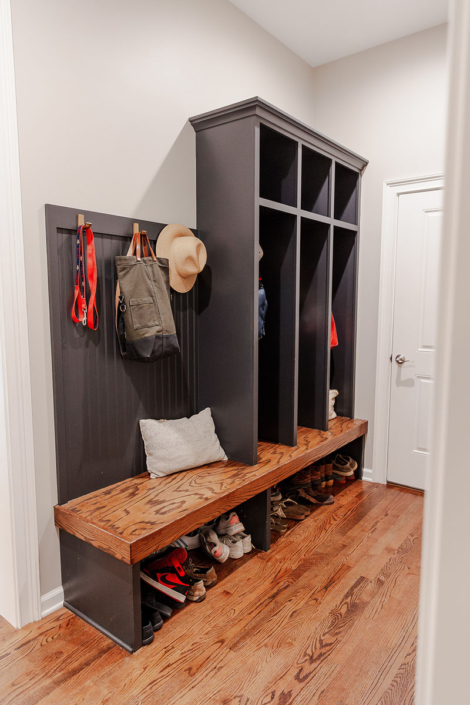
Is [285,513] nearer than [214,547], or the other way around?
[214,547]

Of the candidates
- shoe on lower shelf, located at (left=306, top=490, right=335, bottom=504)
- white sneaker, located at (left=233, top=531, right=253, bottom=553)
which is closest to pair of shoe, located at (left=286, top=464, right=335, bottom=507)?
shoe on lower shelf, located at (left=306, top=490, right=335, bottom=504)

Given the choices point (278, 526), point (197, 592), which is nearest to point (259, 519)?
point (278, 526)

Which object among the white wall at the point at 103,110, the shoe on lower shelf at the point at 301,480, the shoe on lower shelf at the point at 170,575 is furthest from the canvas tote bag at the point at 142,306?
the shoe on lower shelf at the point at 301,480

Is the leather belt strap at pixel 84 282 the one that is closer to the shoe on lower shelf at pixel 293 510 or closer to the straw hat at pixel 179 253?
the straw hat at pixel 179 253

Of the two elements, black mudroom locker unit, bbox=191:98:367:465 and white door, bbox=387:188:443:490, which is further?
white door, bbox=387:188:443:490

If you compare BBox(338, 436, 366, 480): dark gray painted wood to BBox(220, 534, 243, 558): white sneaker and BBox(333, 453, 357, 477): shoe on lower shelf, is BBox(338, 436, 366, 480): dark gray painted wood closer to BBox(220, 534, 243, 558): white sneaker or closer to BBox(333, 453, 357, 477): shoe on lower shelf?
BBox(333, 453, 357, 477): shoe on lower shelf

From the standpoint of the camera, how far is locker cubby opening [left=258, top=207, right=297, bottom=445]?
8.99 ft

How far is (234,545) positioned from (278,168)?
209 centimetres

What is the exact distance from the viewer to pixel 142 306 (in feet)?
7.07

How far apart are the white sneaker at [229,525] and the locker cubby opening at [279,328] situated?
0.57 metres

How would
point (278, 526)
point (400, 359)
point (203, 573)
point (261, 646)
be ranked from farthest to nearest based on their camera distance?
point (400, 359)
point (278, 526)
point (203, 573)
point (261, 646)

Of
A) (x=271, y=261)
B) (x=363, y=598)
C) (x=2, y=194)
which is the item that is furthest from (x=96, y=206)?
(x=363, y=598)

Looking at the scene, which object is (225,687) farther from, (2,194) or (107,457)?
(2,194)

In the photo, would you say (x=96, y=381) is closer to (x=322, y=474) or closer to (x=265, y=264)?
(x=265, y=264)
